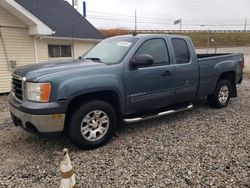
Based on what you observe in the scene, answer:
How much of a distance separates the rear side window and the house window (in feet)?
27.8

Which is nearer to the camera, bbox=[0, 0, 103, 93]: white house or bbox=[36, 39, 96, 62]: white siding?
bbox=[0, 0, 103, 93]: white house

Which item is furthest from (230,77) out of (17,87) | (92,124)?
(17,87)

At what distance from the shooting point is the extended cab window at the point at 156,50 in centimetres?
494

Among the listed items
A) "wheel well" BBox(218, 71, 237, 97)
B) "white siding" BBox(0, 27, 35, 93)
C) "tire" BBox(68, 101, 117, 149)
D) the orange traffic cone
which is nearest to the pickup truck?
"tire" BBox(68, 101, 117, 149)

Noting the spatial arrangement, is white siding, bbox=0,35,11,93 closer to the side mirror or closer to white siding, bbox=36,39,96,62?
white siding, bbox=36,39,96,62

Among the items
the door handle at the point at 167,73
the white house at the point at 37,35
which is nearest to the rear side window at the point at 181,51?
the door handle at the point at 167,73

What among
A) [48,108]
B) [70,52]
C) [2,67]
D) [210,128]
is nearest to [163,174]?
[48,108]

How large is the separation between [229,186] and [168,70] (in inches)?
103

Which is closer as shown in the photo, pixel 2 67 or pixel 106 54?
pixel 106 54

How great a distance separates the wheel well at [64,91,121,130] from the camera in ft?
13.2

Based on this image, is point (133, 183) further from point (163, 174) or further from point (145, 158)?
point (145, 158)

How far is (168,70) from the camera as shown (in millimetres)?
5129

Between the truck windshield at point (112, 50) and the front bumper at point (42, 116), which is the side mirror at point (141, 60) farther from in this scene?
the front bumper at point (42, 116)

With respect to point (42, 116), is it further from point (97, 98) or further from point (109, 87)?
point (109, 87)
